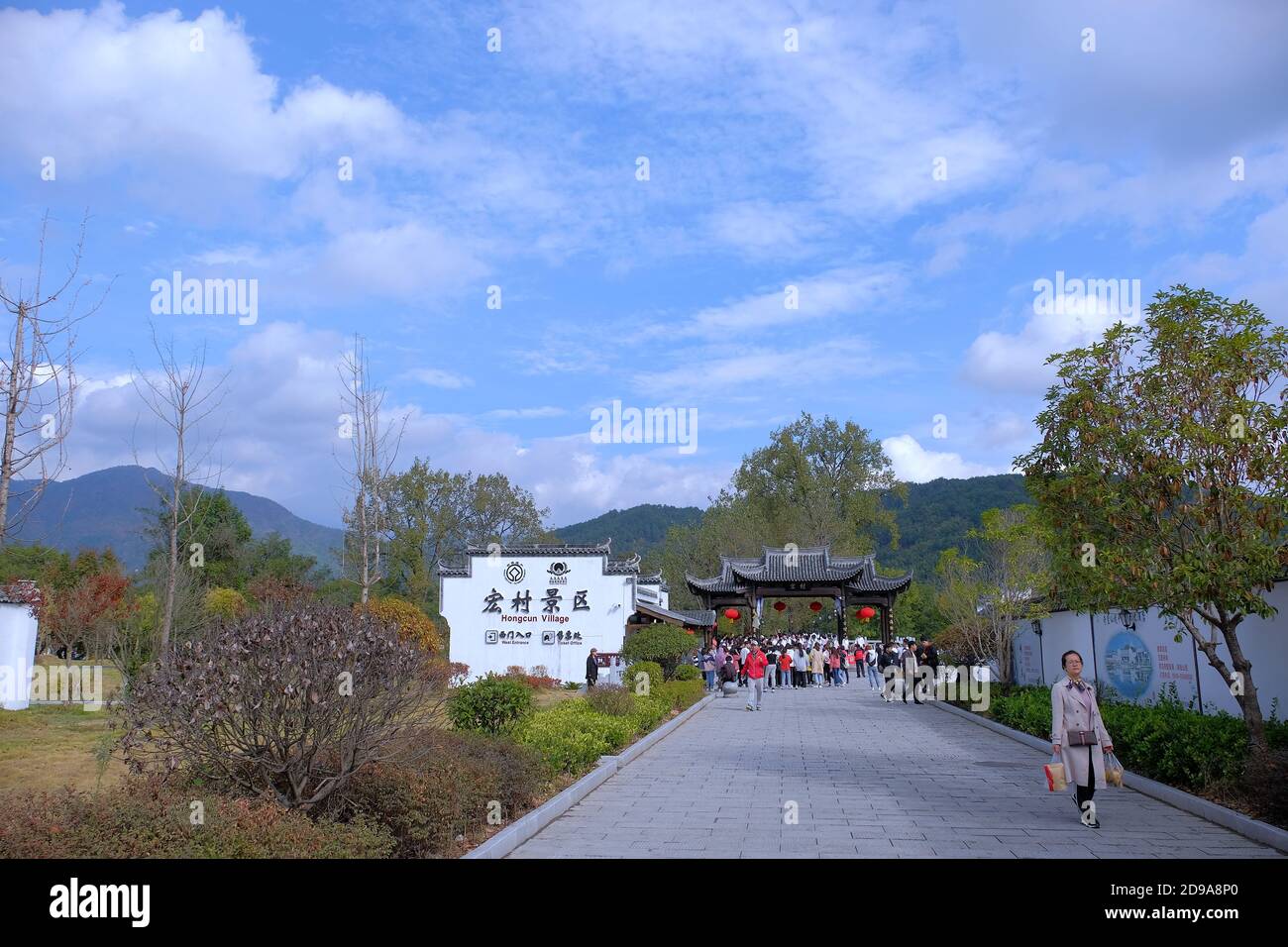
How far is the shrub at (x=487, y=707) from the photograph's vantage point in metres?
11.6

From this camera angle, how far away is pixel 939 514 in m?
80.6

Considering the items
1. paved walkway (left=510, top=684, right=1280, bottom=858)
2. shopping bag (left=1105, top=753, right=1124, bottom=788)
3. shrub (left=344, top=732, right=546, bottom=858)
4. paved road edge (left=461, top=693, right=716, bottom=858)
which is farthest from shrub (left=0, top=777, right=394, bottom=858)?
→ shopping bag (left=1105, top=753, right=1124, bottom=788)

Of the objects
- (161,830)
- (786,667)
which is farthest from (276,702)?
(786,667)

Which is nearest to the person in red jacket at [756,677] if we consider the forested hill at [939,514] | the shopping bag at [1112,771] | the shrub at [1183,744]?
the shrub at [1183,744]

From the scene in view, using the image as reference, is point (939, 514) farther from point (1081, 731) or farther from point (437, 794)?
point (437, 794)

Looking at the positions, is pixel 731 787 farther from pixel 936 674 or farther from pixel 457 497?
pixel 457 497

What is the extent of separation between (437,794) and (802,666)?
2635 centimetres

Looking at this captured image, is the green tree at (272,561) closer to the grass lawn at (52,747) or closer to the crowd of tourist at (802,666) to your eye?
the crowd of tourist at (802,666)

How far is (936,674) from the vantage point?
24625 mm

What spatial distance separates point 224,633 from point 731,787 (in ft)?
19.4

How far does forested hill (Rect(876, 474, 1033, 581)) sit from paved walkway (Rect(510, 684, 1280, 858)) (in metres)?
49.8

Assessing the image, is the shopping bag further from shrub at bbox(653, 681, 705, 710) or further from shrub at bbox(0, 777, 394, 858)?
shrub at bbox(653, 681, 705, 710)

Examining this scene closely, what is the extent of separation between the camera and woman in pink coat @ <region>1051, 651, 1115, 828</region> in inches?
324
